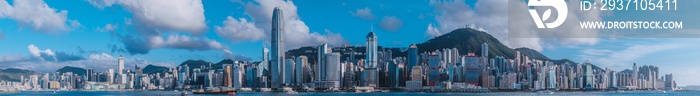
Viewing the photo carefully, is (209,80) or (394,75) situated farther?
(209,80)

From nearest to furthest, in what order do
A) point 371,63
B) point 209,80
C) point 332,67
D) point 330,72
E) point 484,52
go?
point 330,72 → point 332,67 → point 484,52 → point 371,63 → point 209,80

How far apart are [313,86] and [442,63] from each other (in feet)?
40.8

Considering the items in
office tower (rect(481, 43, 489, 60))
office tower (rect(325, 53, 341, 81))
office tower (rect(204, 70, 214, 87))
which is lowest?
office tower (rect(204, 70, 214, 87))

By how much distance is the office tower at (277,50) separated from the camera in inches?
3051

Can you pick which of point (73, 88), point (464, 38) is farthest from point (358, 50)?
point (73, 88)

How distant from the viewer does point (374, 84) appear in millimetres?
69250

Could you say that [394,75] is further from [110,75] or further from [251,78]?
[110,75]

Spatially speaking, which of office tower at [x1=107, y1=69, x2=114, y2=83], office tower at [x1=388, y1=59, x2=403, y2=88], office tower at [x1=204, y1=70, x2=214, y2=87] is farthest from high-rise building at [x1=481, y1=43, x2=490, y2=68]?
office tower at [x1=107, y1=69, x2=114, y2=83]

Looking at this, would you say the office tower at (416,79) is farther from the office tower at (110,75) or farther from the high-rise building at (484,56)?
the office tower at (110,75)

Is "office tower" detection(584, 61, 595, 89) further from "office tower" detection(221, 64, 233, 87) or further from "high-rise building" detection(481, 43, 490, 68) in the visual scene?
"office tower" detection(221, 64, 233, 87)

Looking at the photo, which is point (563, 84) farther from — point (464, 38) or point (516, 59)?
point (464, 38)

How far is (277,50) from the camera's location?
81688 mm

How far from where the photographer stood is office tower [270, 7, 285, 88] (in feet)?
254

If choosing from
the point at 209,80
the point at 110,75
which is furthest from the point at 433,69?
the point at 110,75
